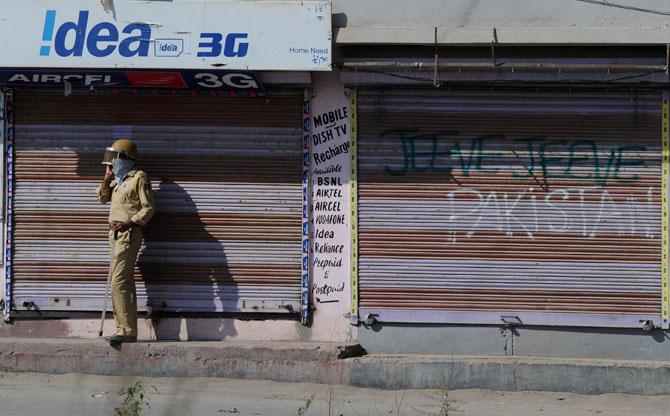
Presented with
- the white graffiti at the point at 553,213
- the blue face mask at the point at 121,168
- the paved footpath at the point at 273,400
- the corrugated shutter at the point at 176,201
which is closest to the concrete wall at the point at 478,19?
the corrugated shutter at the point at 176,201

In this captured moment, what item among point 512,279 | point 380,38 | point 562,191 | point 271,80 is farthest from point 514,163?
point 271,80

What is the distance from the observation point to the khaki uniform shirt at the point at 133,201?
8.66 m

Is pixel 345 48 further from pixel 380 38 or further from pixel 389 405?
pixel 389 405

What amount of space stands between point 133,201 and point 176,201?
0.51m

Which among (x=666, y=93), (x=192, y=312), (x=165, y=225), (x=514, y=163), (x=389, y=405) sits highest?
(x=666, y=93)

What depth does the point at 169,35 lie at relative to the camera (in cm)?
856

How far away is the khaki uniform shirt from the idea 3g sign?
115cm

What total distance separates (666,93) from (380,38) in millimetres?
2762

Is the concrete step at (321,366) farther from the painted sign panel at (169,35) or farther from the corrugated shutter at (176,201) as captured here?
the painted sign panel at (169,35)

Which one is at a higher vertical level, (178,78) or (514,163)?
(178,78)

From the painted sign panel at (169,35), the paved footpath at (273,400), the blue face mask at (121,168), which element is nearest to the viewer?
the paved footpath at (273,400)

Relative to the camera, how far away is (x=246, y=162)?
29.9 feet

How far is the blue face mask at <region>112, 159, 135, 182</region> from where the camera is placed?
8.82 meters

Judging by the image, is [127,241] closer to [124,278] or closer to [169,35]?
[124,278]
